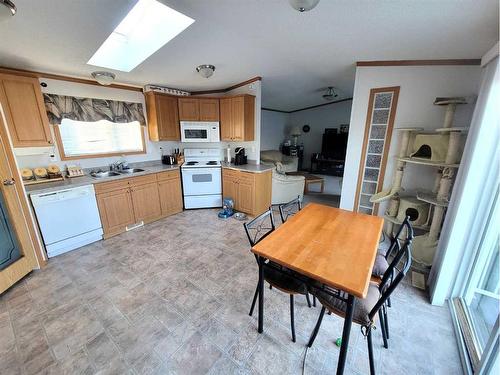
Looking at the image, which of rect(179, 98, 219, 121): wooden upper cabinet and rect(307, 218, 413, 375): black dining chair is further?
rect(179, 98, 219, 121): wooden upper cabinet

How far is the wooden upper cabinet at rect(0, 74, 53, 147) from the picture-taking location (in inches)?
89.7

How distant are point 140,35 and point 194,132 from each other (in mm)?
1811

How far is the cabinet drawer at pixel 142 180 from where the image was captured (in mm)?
3240

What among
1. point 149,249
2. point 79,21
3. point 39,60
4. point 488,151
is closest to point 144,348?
point 149,249

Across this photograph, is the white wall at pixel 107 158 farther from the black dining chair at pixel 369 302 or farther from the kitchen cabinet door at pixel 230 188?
the black dining chair at pixel 369 302

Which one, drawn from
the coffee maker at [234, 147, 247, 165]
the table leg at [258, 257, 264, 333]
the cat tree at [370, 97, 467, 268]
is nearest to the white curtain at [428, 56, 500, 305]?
the cat tree at [370, 97, 467, 268]

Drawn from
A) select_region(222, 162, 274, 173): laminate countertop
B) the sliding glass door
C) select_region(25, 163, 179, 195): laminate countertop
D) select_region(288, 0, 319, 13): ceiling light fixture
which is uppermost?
select_region(288, 0, 319, 13): ceiling light fixture

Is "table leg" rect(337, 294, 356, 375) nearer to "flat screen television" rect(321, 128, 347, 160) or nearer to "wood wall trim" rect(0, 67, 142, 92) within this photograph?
"wood wall trim" rect(0, 67, 142, 92)

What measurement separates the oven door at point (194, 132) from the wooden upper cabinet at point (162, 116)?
0.18 metres

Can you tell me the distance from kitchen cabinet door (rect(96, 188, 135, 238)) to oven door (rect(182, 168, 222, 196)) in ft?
3.37

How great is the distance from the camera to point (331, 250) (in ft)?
4.47

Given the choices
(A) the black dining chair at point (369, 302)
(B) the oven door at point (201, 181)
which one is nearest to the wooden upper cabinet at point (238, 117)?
(B) the oven door at point (201, 181)

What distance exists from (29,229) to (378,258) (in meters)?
3.59

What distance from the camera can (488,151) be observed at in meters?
1.54
